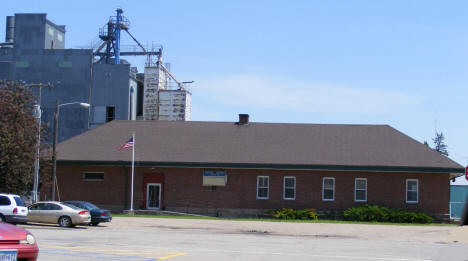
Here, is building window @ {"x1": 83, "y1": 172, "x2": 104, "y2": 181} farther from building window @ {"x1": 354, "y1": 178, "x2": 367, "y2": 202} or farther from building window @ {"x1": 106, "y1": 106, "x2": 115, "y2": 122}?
building window @ {"x1": 106, "y1": 106, "x2": 115, "y2": 122}

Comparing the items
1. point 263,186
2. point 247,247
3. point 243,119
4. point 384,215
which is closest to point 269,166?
point 263,186

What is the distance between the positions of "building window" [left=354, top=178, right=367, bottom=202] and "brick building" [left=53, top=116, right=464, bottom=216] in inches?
2.7

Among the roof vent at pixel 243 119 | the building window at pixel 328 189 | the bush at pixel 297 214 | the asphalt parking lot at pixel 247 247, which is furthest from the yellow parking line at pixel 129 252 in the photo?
the roof vent at pixel 243 119

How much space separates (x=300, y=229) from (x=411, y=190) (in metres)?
12.9

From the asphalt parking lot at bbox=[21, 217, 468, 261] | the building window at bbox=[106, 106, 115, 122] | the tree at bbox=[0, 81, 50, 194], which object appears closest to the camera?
the asphalt parking lot at bbox=[21, 217, 468, 261]

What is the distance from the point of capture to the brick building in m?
43.2

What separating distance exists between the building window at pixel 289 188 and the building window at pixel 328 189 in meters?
2.05

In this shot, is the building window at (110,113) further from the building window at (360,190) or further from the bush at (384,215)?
the bush at (384,215)

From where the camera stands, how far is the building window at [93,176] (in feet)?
149

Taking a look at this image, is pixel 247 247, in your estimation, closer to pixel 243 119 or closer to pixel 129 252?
pixel 129 252

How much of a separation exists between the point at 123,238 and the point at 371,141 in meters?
27.5

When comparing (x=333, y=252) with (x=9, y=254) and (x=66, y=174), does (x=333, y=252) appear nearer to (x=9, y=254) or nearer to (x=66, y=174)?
(x=9, y=254)

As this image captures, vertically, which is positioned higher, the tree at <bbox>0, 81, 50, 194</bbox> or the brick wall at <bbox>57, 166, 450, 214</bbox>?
the tree at <bbox>0, 81, 50, 194</bbox>

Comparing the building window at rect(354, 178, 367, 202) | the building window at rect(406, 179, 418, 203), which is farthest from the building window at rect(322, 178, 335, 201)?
the building window at rect(406, 179, 418, 203)
